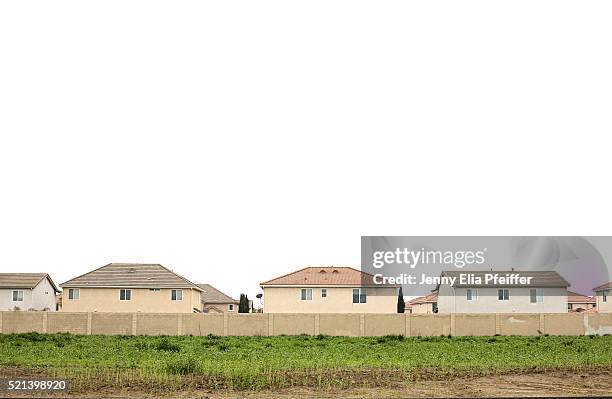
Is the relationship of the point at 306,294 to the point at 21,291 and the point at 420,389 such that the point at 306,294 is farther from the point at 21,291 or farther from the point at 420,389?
the point at 420,389

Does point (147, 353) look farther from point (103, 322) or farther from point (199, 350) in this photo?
point (103, 322)

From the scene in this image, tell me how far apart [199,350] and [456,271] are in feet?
143

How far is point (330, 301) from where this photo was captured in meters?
61.2

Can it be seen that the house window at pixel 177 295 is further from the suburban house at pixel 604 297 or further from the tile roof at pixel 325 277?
the suburban house at pixel 604 297

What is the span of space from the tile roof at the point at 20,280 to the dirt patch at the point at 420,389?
172ft

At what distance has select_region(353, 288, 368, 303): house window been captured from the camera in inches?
2409

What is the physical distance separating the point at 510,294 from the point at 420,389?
2008 inches

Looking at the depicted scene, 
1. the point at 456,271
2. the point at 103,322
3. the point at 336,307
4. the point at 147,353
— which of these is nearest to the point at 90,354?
the point at 147,353

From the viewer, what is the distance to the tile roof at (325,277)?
61719mm

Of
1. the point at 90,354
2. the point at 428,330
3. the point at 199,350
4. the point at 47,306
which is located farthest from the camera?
the point at 47,306

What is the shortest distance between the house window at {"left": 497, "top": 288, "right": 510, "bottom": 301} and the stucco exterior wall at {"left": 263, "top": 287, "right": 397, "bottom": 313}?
10.4 meters

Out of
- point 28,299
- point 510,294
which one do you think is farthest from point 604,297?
point 28,299

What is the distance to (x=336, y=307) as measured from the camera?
61000 mm

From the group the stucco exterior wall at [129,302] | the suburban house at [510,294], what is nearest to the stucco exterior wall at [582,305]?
the suburban house at [510,294]
